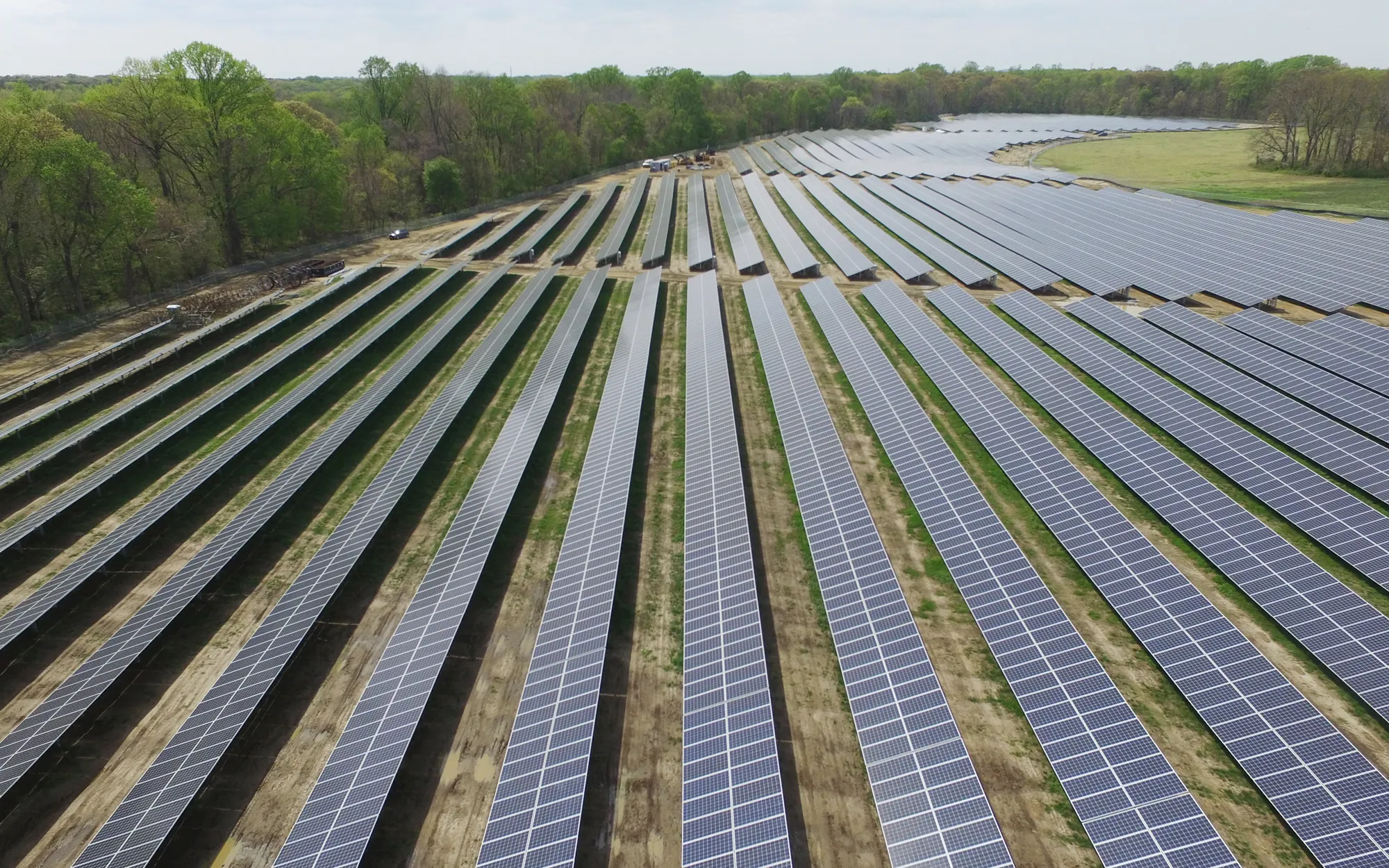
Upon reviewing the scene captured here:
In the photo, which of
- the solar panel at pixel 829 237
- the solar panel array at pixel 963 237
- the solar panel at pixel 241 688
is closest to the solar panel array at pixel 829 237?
the solar panel at pixel 829 237

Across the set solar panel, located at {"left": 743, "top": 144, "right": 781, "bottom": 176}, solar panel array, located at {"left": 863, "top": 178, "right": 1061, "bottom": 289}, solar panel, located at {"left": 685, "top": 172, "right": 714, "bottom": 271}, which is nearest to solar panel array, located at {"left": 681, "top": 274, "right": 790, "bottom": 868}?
solar panel, located at {"left": 685, "top": 172, "right": 714, "bottom": 271}

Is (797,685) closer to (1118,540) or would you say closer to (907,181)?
(1118,540)

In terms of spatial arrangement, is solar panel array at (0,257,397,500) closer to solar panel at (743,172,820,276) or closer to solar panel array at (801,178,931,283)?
solar panel at (743,172,820,276)

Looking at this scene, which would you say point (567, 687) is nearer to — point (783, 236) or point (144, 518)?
point (144, 518)

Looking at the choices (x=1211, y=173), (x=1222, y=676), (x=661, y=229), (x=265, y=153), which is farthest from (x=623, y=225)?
(x=1211, y=173)

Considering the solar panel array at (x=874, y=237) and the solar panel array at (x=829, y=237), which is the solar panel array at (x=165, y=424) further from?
the solar panel array at (x=874, y=237)

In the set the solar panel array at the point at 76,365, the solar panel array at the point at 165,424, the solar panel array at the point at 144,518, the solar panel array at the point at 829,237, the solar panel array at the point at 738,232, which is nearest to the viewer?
the solar panel array at the point at 144,518

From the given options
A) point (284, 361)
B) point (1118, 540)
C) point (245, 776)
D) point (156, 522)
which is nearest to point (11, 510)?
point (156, 522)
